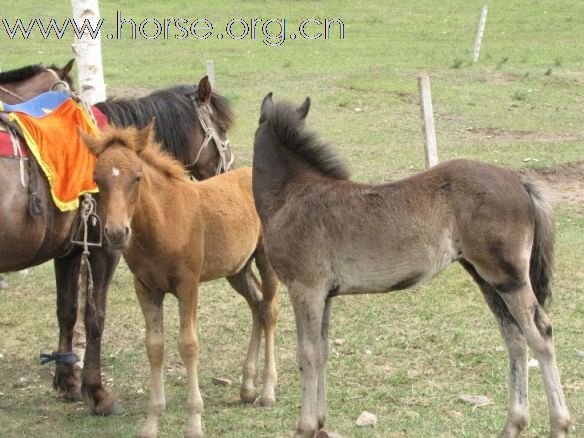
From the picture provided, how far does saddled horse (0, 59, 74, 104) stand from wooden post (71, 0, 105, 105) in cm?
133

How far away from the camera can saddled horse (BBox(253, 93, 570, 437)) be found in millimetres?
A: 4734

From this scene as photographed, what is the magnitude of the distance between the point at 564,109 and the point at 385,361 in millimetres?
12148

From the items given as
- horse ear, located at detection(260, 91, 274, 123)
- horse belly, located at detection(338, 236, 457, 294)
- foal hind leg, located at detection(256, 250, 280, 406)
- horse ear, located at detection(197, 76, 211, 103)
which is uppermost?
horse ear, located at detection(260, 91, 274, 123)

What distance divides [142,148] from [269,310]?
5.52 ft

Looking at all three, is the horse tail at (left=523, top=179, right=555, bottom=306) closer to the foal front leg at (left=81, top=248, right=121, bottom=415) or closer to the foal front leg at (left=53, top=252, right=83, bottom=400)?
the foal front leg at (left=81, top=248, right=121, bottom=415)

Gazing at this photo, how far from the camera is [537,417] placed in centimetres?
553

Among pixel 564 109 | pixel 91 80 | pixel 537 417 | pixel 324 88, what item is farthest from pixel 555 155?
pixel 537 417

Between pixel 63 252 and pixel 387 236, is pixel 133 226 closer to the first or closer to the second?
pixel 63 252

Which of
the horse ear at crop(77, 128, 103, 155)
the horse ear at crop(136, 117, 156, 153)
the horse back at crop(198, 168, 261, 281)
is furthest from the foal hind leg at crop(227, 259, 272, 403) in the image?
the horse ear at crop(77, 128, 103, 155)

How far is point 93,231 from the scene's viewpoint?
6105 mm

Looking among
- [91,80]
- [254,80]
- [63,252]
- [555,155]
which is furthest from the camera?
[254,80]

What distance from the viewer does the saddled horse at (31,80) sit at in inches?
270

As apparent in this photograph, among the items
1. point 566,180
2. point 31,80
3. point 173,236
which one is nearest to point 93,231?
point 173,236

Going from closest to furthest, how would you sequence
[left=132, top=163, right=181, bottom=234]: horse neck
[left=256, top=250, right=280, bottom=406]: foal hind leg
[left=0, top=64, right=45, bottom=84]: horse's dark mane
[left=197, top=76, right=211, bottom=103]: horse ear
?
[left=132, top=163, right=181, bottom=234]: horse neck < [left=256, top=250, right=280, bottom=406]: foal hind leg < [left=0, top=64, right=45, bottom=84]: horse's dark mane < [left=197, top=76, right=211, bottom=103]: horse ear
